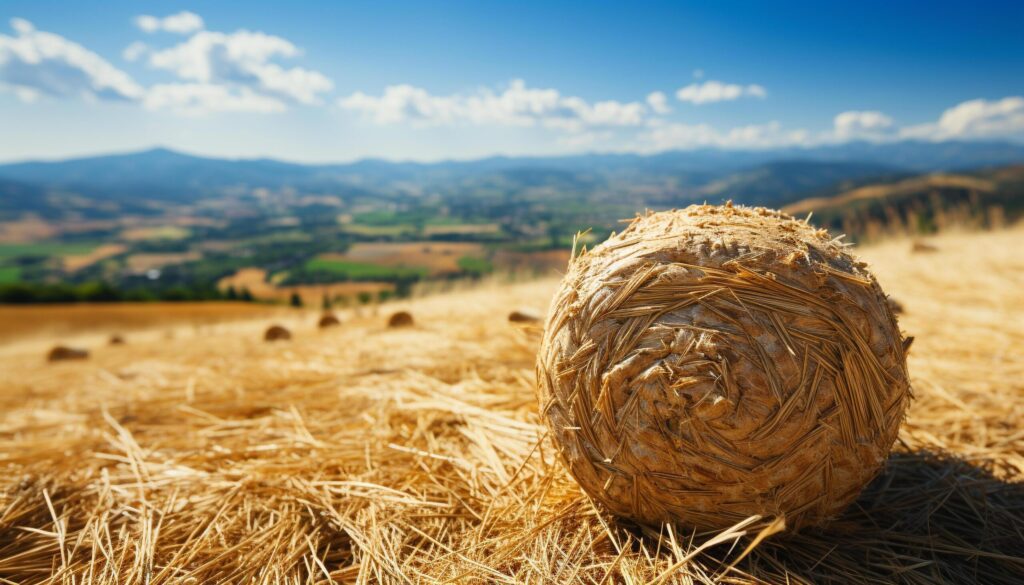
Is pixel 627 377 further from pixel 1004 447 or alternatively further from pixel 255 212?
pixel 255 212

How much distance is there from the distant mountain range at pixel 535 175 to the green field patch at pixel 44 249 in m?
25.1

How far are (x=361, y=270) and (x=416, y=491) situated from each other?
4030 cm

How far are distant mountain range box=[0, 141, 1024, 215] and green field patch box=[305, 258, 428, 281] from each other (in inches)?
502

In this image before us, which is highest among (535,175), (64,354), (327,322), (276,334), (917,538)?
(535,175)

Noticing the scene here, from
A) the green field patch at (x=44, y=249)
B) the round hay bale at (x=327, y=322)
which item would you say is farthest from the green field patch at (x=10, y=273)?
the round hay bale at (x=327, y=322)

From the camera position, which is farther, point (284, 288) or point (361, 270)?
→ point (361, 270)

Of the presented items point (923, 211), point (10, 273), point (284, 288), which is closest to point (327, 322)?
point (923, 211)

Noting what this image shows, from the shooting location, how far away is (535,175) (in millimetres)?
71812

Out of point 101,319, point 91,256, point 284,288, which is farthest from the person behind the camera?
point 91,256

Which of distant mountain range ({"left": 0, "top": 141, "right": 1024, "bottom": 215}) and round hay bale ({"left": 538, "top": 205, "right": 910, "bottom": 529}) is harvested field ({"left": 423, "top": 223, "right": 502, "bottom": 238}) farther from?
round hay bale ({"left": 538, "top": 205, "right": 910, "bottom": 529})

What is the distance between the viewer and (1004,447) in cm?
329

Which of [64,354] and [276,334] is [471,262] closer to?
[64,354]

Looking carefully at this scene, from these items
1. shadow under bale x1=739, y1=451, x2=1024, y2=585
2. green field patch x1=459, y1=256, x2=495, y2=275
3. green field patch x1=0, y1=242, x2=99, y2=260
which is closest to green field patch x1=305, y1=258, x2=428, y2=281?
green field patch x1=459, y1=256, x2=495, y2=275

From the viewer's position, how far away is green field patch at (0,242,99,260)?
249ft
